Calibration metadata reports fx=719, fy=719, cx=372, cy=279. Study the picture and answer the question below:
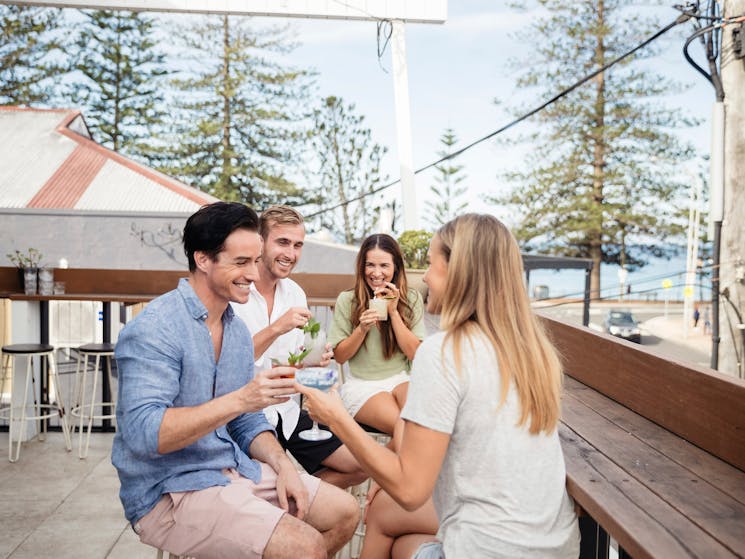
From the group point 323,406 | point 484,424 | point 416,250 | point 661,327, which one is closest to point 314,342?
point 323,406

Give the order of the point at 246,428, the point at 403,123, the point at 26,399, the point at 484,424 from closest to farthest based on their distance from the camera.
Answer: the point at 484,424 < the point at 246,428 < the point at 26,399 < the point at 403,123

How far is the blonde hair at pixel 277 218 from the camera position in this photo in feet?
9.03

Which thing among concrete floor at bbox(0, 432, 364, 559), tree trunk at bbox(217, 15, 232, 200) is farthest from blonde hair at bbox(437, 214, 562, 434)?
tree trunk at bbox(217, 15, 232, 200)

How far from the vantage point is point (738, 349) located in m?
3.33

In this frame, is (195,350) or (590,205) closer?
(195,350)

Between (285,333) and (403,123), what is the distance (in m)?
6.24

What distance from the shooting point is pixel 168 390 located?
62.2 inches

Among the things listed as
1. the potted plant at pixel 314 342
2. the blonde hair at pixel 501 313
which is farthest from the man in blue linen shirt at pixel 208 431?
the blonde hair at pixel 501 313

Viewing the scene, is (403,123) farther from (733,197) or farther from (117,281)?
(733,197)

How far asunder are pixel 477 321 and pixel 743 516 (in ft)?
2.12

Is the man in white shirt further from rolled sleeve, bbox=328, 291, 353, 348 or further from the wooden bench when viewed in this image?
the wooden bench

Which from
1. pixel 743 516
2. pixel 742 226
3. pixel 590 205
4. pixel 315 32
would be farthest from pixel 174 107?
pixel 743 516

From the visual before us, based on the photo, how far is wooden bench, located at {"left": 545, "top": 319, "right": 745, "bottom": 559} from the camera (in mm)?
1348

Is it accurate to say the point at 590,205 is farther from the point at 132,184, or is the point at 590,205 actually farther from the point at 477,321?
the point at 477,321
